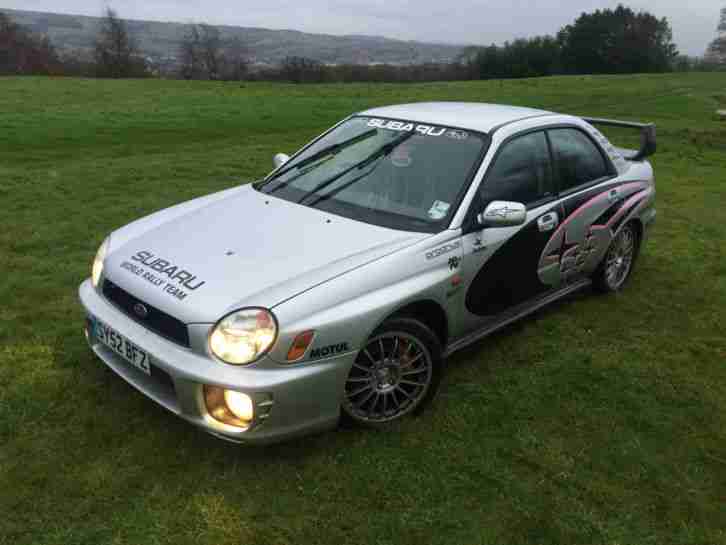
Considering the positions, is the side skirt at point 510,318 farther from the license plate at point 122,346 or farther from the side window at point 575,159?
the license plate at point 122,346

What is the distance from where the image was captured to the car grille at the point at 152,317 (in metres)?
2.91

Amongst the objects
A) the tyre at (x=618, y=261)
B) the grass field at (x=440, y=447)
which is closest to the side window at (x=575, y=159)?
the tyre at (x=618, y=261)

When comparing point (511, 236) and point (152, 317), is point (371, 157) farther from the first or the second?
point (152, 317)

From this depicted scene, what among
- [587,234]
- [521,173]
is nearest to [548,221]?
[521,173]

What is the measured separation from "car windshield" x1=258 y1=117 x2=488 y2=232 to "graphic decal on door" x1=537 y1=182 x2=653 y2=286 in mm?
891

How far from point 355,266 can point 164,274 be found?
0.94m

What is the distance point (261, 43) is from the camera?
96.9m

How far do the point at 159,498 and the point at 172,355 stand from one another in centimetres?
64

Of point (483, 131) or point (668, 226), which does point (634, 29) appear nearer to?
point (668, 226)

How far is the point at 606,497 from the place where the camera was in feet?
9.93

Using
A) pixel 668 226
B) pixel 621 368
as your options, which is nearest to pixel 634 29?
pixel 668 226

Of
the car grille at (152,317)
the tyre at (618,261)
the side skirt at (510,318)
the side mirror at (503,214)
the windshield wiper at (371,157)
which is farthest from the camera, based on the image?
the tyre at (618,261)

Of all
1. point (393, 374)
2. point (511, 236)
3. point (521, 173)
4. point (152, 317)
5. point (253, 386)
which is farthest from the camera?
point (521, 173)

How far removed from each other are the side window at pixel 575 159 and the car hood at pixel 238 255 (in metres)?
1.50
